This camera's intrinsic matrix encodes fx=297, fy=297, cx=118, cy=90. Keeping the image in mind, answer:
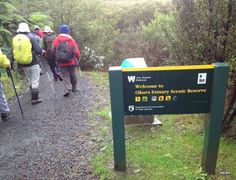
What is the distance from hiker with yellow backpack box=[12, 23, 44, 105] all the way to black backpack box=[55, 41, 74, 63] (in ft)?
2.17

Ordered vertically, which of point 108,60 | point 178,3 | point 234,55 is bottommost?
point 108,60

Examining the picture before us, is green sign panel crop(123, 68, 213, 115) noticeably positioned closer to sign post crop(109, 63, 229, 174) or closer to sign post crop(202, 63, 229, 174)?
sign post crop(109, 63, 229, 174)

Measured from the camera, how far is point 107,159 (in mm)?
5277

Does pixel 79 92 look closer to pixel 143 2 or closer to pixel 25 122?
pixel 25 122

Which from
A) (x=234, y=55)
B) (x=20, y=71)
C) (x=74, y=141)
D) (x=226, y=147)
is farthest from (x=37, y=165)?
(x=20, y=71)

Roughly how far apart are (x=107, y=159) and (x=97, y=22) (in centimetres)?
1036

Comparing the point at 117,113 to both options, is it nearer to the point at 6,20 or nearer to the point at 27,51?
the point at 27,51

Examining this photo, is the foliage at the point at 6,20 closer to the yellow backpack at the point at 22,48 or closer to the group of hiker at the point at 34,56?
the group of hiker at the point at 34,56

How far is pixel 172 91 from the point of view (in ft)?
14.4

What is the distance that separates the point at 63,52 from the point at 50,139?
124 inches

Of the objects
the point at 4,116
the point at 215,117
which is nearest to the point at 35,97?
the point at 4,116

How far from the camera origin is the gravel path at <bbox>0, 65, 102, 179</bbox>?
5.04 metres

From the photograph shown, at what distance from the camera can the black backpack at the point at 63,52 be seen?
27.9 ft

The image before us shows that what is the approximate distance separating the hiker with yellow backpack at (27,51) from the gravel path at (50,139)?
0.92 metres
